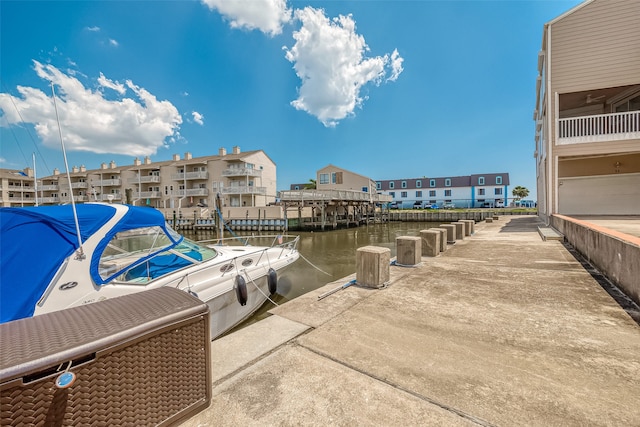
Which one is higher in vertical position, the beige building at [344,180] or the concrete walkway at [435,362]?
the beige building at [344,180]

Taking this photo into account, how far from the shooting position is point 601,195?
43.1 ft

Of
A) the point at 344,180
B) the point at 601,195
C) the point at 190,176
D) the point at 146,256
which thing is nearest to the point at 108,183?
the point at 190,176

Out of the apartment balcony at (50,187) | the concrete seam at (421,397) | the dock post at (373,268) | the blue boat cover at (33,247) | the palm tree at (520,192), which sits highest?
the apartment balcony at (50,187)

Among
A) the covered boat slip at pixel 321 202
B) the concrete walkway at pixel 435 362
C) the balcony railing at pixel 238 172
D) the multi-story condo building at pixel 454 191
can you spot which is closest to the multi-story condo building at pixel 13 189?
the balcony railing at pixel 238 172

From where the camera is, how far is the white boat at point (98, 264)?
3.53 metres

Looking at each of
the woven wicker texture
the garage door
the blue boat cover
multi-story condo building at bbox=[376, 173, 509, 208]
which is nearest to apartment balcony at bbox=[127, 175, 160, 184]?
multi-story condo building at bbox=[376, 173, 509, 208]

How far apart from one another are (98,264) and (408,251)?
18.5 feet

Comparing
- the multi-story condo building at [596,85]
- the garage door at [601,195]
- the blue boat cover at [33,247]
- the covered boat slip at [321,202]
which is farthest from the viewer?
the covered boat slip at [321,202]

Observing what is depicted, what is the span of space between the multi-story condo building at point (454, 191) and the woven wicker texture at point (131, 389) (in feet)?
193

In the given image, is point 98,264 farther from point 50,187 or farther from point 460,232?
point 50,187

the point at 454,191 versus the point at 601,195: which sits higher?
the point at 454,191

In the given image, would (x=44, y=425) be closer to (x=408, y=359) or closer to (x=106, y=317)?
(x=106, y=317)

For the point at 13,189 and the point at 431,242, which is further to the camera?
the point at 13,189

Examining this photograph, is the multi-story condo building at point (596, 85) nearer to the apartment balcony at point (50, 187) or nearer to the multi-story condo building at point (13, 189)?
the multi-story condo building at point (13, 189)
